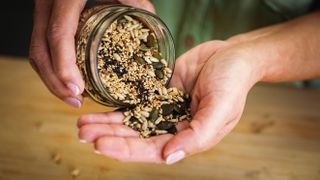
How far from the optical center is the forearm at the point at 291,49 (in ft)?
1.97

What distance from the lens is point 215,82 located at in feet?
1.61

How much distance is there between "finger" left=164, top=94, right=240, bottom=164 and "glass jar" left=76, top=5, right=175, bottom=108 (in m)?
0.09

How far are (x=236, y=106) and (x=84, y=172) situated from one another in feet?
0.79

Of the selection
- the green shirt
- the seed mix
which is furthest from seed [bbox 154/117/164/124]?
the green shirt

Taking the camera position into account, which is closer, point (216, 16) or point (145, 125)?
point (145, 125)

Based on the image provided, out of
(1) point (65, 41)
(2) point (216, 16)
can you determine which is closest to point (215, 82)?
(1) point (65, 41)

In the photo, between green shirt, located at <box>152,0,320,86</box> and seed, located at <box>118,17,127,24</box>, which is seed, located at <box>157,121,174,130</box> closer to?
seed, located at <box>118,17,127,24</box>

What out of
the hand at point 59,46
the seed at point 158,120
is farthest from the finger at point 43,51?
the seed at point 158,120

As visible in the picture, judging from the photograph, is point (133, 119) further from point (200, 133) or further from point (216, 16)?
point (216, 16)

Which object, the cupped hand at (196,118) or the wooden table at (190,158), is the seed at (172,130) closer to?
the cupped hand at (196,118)

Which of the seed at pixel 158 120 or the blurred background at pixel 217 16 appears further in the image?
the blurred background at pixel 217 16

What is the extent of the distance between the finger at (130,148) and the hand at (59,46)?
7cm

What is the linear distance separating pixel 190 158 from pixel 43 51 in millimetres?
240

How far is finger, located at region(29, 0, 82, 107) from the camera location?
528 millimetres
